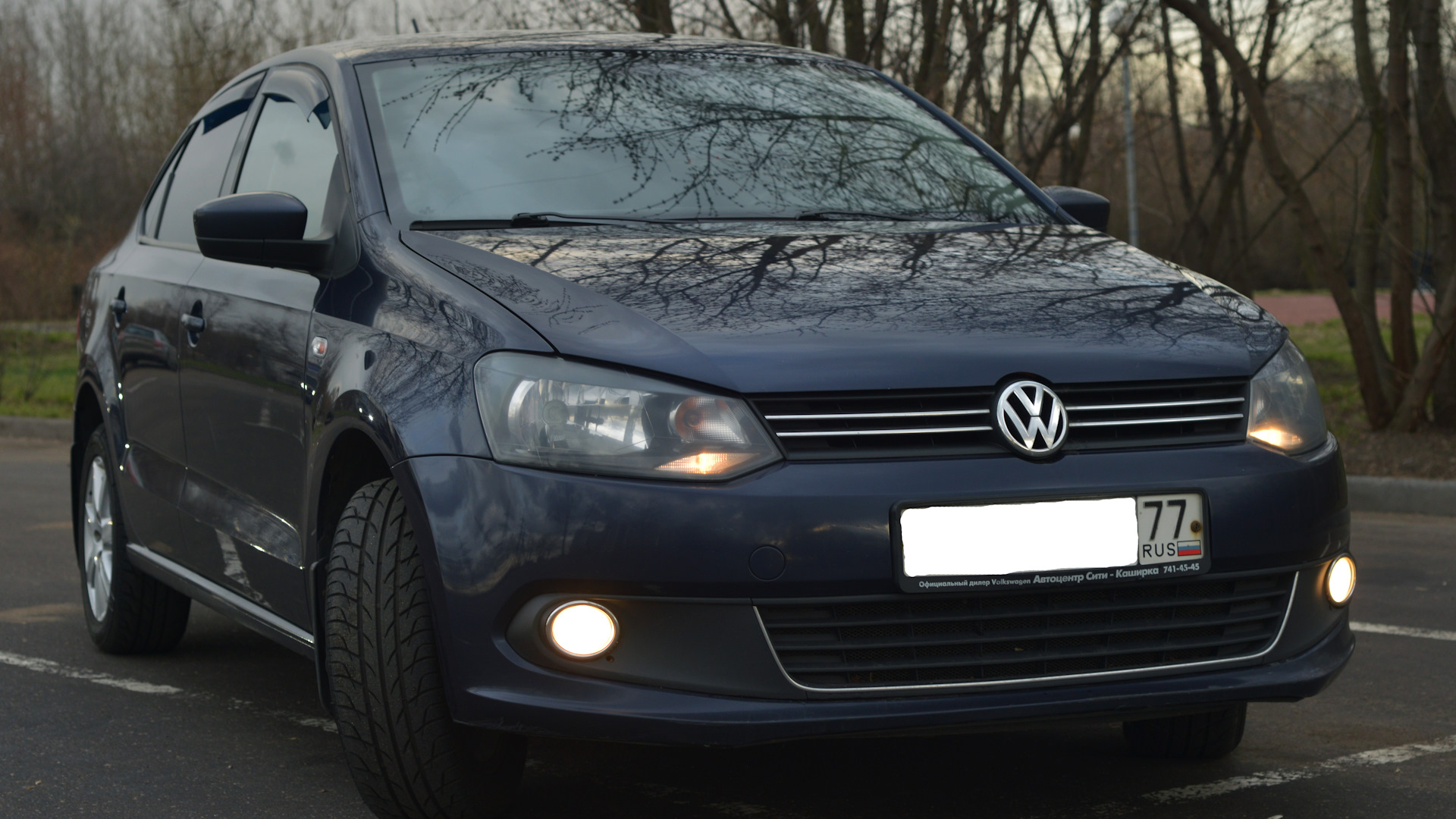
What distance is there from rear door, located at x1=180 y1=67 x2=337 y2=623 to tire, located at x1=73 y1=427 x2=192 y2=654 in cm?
80

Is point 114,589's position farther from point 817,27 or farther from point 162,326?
point 817,27

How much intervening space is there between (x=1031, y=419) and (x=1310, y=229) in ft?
24.2

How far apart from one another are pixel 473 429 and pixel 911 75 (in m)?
8.94

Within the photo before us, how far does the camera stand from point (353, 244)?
3.29m

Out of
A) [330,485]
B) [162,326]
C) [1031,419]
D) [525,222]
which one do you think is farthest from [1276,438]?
[162,326]

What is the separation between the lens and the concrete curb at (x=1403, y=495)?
7.67 meters

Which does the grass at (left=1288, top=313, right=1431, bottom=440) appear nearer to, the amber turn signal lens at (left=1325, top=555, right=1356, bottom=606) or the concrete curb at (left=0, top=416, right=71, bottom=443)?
the amber turn signal lens at (left=1325, top=555, right=1356, bottom=606)

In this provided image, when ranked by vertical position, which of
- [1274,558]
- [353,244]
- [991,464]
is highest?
[353,244]

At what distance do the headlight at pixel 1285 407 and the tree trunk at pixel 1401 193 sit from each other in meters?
6.69

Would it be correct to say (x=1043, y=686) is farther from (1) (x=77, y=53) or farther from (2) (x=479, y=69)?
(1) (x=77, y=53)

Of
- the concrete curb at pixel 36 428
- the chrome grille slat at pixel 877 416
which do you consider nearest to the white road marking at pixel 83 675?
the chrome grille slat at pixel 877 416

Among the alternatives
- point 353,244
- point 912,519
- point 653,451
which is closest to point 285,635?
point 353,244

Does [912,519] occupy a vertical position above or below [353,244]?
below

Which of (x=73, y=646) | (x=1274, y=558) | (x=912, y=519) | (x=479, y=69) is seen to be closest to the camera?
(x=912, y=519)
